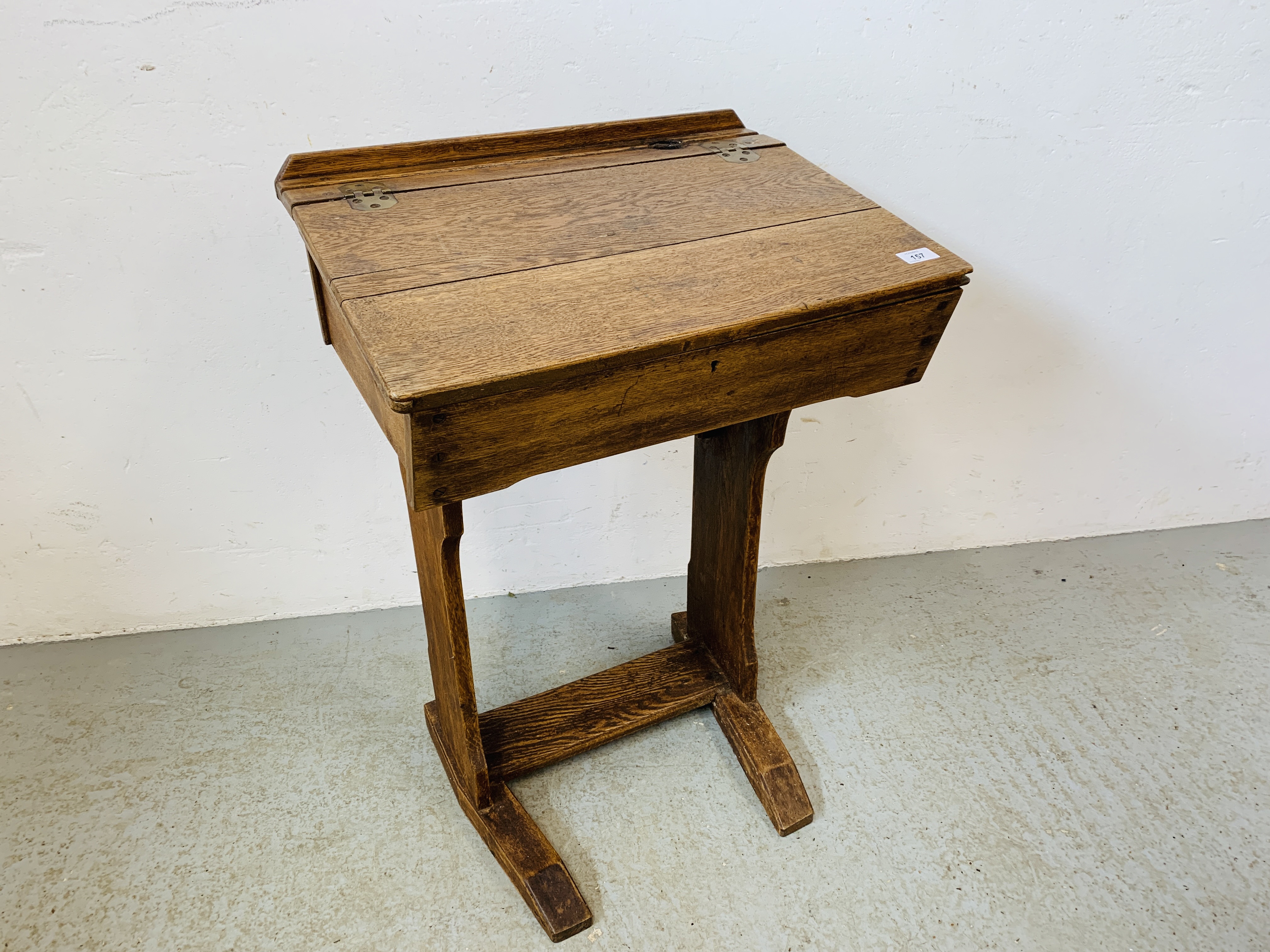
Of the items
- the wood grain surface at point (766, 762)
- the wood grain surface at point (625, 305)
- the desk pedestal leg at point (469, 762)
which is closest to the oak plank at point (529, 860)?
the desk pedestal leg at point (469, 762)

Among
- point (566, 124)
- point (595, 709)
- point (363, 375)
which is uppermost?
point (566, 124)

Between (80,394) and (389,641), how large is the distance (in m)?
0.84

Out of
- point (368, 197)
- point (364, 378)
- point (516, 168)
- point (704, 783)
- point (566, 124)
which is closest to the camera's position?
point (364, 378)

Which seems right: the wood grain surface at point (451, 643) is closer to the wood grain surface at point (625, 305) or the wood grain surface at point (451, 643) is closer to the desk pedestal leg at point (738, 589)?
the wood grain surface at point (625, 305)

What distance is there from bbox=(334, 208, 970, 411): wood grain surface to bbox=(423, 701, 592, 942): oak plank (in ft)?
3.24

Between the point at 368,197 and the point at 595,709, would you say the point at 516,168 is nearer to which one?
the point at 368,197

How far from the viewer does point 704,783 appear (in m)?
1.98

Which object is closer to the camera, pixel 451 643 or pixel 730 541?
pixel 451 643

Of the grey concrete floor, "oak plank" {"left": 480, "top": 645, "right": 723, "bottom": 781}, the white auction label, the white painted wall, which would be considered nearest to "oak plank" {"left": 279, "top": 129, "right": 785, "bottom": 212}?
the white painted wall

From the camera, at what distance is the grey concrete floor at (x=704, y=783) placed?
5.65 ft

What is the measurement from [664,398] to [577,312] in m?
0.16

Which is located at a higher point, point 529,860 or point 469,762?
point 469,762

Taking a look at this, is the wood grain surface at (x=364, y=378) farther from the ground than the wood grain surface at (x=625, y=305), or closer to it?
closer to it

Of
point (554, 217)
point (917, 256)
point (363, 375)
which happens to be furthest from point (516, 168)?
point (917, 256)
